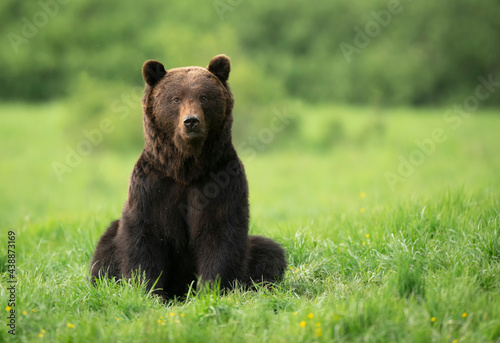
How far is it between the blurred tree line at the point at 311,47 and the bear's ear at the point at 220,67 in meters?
19.0

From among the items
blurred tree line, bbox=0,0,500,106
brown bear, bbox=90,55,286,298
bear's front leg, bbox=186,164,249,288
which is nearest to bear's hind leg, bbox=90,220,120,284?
brown bear, bbox=90,55,286,298

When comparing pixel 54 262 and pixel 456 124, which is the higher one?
pixel 456 124

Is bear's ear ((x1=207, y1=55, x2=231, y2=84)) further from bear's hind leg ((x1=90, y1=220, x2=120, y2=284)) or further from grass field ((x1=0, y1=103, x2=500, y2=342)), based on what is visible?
grass field ((x1=0, y1=103, x2=500, y2=342))

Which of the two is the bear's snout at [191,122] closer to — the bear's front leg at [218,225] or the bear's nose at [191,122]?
the bear's nose at [191,122]

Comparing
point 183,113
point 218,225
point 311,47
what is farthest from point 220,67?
point 311,47

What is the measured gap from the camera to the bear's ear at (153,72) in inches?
191

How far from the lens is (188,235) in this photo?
4777 millimetres

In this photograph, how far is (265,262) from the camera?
5.11m

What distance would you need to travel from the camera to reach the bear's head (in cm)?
462

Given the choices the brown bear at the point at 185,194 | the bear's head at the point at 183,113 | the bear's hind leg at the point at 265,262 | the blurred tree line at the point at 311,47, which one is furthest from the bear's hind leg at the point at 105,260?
the blurred tree line at the point at 311,47

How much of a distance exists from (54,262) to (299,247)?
249 cm

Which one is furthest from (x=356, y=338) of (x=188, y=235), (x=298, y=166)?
(x=298, y=166)

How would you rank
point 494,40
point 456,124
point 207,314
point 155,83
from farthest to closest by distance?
1. point 494,40
2. point 456,124
3. point 155,83
4. point 207,314

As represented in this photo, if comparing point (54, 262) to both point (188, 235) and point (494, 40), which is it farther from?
point (494, 40)
